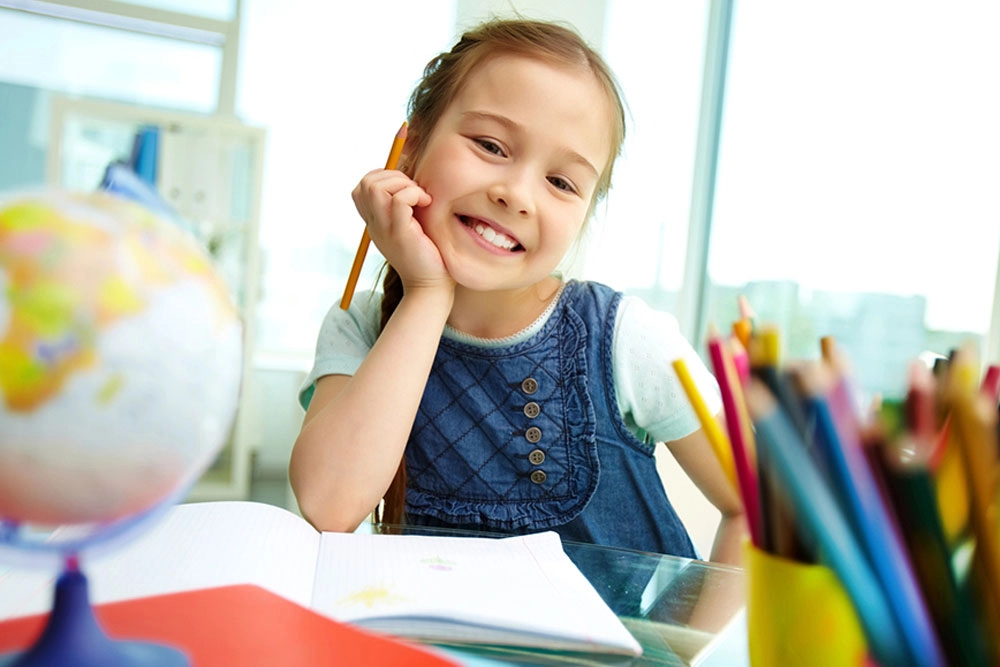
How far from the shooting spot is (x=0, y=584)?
0.42m

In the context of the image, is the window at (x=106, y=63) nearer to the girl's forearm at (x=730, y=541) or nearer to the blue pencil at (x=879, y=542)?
the girl's forearm at (x=730, y=541)

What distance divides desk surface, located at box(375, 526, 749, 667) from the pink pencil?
15cm

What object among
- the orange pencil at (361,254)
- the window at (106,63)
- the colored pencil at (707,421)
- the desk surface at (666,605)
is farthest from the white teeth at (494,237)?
the window at (106,63)

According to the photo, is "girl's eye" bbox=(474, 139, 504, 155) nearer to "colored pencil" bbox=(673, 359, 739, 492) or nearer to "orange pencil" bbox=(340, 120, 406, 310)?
"orange pencil" bbox=(340, 120, 406, 310)

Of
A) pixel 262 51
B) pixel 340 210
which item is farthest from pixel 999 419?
pixel 262 51

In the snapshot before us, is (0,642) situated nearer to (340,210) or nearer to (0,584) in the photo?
(0,584)

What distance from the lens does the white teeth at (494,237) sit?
778 millimetres

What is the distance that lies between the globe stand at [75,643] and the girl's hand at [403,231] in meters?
0.53

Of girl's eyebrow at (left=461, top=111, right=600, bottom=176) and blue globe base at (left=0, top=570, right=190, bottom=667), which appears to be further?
girl's eyebrow at (left=461, top=111, right=600, bottom=176)

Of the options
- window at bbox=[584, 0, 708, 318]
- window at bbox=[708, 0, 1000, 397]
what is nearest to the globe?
window at bbox=[708, 0, 1000, 397]

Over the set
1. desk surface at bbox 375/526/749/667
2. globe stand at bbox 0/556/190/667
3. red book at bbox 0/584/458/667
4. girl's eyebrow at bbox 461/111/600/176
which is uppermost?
girl's eyebrow at bbox 461/111/600/176

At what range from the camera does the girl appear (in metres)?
0.71

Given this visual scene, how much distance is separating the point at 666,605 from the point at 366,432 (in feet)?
0.92

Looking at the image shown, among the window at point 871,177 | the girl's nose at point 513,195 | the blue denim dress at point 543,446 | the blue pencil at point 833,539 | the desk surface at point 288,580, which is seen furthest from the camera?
the window at point 871,177
